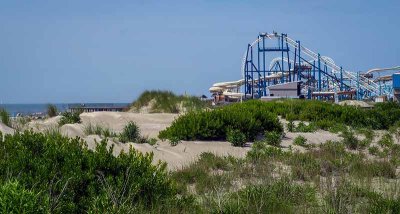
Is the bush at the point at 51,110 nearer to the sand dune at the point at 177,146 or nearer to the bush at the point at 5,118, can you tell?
the sand dune at the point at 177,146

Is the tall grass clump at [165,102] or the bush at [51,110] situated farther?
the tall grass clump at [165,102]

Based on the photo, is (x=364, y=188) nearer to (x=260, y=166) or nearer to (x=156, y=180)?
(x=260, y=166)

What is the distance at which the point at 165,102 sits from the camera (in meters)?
30.0

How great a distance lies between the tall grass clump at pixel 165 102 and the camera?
28755 millimetres

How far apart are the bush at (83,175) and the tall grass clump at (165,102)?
64.5 feet

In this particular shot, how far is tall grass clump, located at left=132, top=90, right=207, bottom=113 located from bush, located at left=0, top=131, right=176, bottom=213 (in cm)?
1966

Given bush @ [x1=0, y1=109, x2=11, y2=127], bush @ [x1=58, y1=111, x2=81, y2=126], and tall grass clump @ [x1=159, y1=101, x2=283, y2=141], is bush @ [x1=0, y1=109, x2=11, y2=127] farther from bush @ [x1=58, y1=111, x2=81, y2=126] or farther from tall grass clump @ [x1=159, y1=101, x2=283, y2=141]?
tall grass clump @ [x1=159, y1=101, x2=283, y2=141]

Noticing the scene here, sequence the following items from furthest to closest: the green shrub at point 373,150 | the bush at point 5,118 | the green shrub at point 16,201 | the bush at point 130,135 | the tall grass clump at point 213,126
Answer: the bush at point 5,118 < the tall grass clump at point 213,126 < the bush at point 130,135 < the green shrub at point 373,150 < the green shrub at point 16,201

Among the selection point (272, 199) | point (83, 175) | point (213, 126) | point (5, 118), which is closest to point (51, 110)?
point (5, 118)

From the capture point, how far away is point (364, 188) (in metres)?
8.20

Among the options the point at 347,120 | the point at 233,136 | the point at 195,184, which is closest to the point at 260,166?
the point at 195,184

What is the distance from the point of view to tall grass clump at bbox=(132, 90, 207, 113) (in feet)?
94.3

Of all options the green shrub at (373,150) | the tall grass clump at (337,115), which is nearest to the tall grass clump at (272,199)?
the green shrub at (373,150)

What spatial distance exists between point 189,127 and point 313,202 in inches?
340
